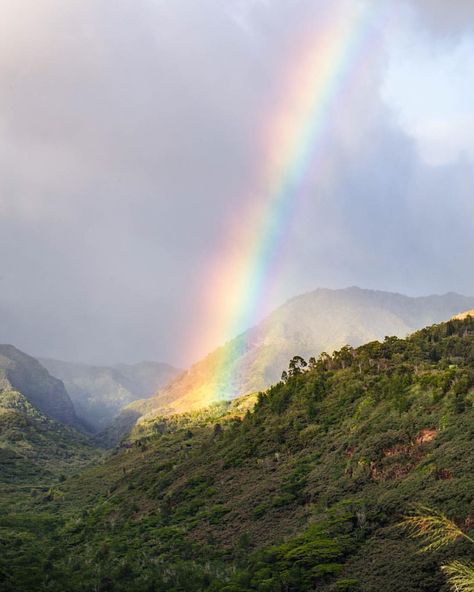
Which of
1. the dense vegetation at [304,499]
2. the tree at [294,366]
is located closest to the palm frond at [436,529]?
the dense vegetation at [304,499]

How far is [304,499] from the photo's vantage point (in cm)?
4947

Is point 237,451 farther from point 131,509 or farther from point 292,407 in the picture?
point 131,509

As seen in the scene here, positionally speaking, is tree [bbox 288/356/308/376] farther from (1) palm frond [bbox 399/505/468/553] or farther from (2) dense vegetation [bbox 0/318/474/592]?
(1) palm frond [bbox 399/505/468/553]

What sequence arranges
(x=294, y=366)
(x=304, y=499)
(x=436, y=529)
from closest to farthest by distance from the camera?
(x=436, y=529) → (x=304, y=499) → (x=294, y=366)

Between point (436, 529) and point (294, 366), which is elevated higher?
point (294, 366)

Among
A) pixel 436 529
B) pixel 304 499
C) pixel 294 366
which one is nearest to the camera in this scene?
pixel 436 529

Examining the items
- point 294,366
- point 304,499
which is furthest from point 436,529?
point 294,366

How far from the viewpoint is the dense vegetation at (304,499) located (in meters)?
33.3

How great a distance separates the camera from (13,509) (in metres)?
122

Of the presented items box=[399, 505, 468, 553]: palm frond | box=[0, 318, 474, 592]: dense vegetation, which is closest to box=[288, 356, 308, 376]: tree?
box=[0, 318, 474, 592]: dense vegetation

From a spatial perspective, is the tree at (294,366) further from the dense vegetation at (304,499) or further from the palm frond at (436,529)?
the palm frond at (436,529)

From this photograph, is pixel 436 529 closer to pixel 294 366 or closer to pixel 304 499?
pixel 304 499

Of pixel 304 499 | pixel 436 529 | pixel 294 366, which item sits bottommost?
pixel 436 529

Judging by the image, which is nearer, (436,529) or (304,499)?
(436,529)
